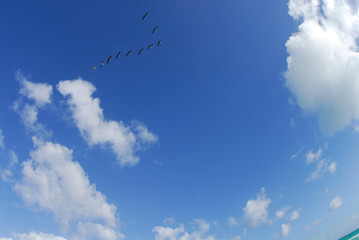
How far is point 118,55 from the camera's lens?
44250 millimetres

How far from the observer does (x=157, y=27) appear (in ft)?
140

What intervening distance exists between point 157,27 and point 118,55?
33.6ft
